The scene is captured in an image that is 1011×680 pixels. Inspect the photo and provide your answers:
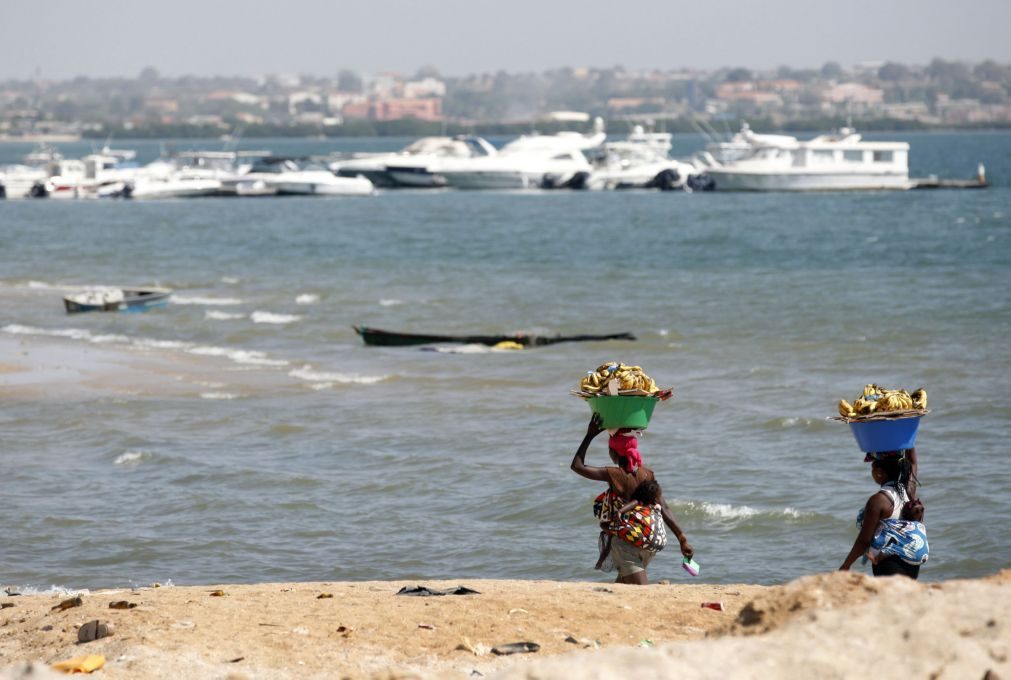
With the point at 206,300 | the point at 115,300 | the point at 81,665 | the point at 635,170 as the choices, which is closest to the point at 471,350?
the point at 115,300

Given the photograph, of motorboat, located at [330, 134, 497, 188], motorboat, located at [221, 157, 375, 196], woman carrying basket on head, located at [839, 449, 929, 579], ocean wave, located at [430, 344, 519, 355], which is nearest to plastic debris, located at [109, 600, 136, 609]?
woman carrying basket on head, located at [839, 449, 929, 579]

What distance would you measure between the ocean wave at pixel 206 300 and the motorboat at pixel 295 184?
43770 millimetres

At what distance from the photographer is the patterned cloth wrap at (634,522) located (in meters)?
8.44

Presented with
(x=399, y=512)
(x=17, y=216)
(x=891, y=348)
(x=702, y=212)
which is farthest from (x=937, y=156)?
(x=399, y=512)

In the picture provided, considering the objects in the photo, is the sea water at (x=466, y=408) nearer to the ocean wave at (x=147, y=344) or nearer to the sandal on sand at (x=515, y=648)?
the ocean wave at (x=147, y=344)

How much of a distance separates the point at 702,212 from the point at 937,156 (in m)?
82.7

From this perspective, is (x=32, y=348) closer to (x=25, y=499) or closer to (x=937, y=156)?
(x=25, y=499)

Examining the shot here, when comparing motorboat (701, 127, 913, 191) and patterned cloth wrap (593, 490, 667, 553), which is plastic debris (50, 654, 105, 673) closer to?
patterned cloth wrap (593, 490, 667, 553)

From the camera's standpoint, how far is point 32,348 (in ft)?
83.5

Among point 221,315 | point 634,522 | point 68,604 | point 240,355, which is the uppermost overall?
point 634,522

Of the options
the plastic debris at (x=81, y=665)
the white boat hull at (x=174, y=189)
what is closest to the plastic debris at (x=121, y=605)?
the plastic debris at (x=81, y=665)

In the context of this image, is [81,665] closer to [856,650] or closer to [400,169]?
[856,650]

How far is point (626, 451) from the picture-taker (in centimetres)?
847

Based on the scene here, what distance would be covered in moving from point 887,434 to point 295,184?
72.3 m
